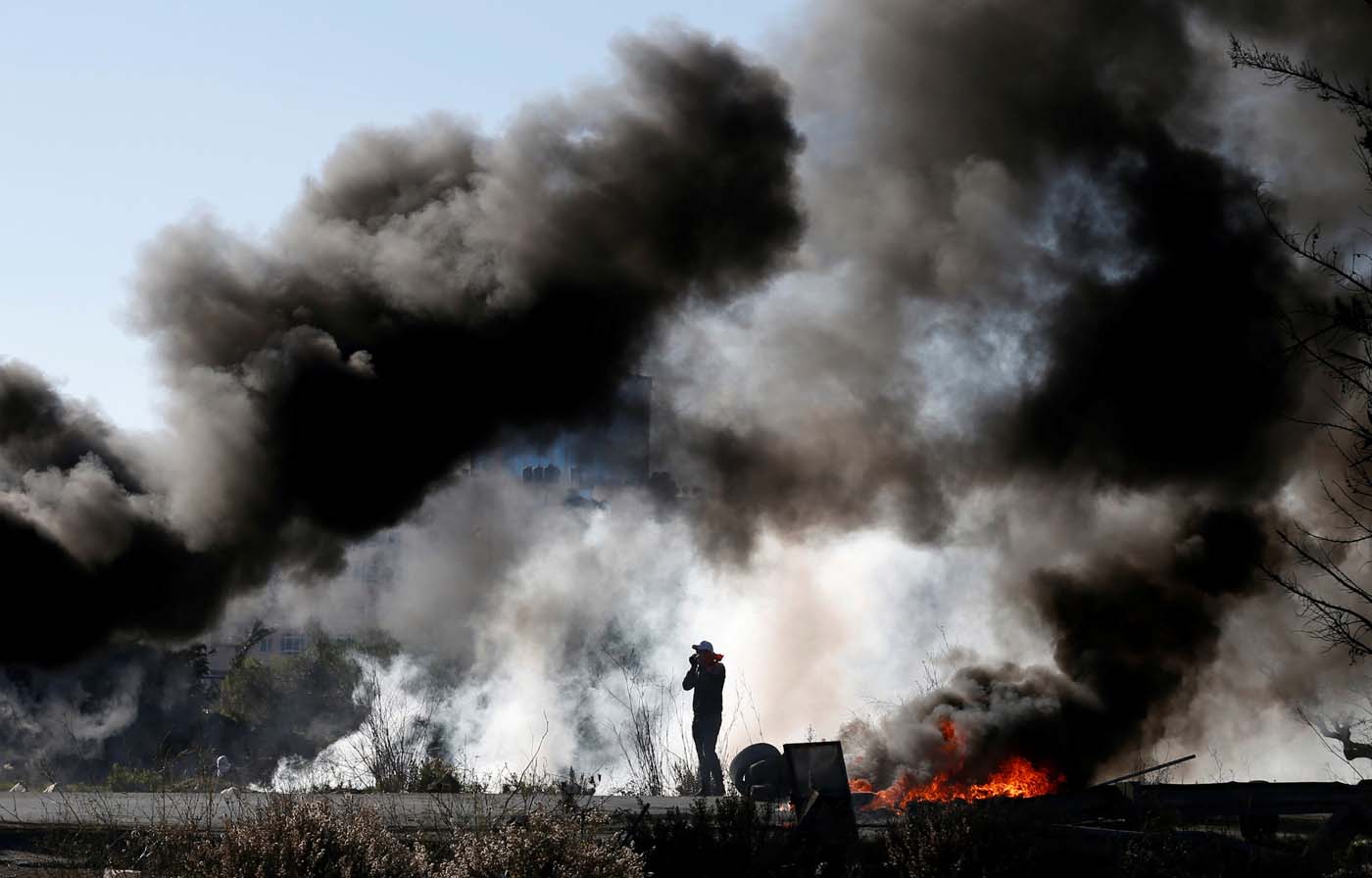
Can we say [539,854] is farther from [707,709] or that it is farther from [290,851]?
[707,709]

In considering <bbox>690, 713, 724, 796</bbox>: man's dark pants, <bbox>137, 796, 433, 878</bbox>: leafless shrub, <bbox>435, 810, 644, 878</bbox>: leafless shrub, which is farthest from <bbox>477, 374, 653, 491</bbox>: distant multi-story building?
<bbox>435, 810, 644, 878</bbox>: leafless shrub

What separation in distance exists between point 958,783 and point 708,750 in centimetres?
343

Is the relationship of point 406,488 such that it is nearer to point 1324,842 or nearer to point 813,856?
point 813,856

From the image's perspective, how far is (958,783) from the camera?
16.6 m

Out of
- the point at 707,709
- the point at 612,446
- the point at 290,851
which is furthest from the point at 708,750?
the point at 612,446

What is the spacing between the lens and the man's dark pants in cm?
1596

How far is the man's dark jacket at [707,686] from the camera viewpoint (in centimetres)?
1655

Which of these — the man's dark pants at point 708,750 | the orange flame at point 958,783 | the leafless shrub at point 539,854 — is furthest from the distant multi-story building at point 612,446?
the leafless shrub at point 539,854

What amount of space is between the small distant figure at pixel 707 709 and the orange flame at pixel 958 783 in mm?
1972

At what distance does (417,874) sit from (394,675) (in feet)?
74.2

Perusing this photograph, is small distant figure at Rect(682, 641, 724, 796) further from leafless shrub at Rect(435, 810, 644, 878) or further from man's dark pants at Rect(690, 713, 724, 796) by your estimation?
leafless shrub at Rect(435, 810, 644, 878)

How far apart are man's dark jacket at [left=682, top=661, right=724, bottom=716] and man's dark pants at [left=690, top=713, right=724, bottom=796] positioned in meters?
0.10

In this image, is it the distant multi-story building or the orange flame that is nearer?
the orange flame

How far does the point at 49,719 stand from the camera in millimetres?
16406
